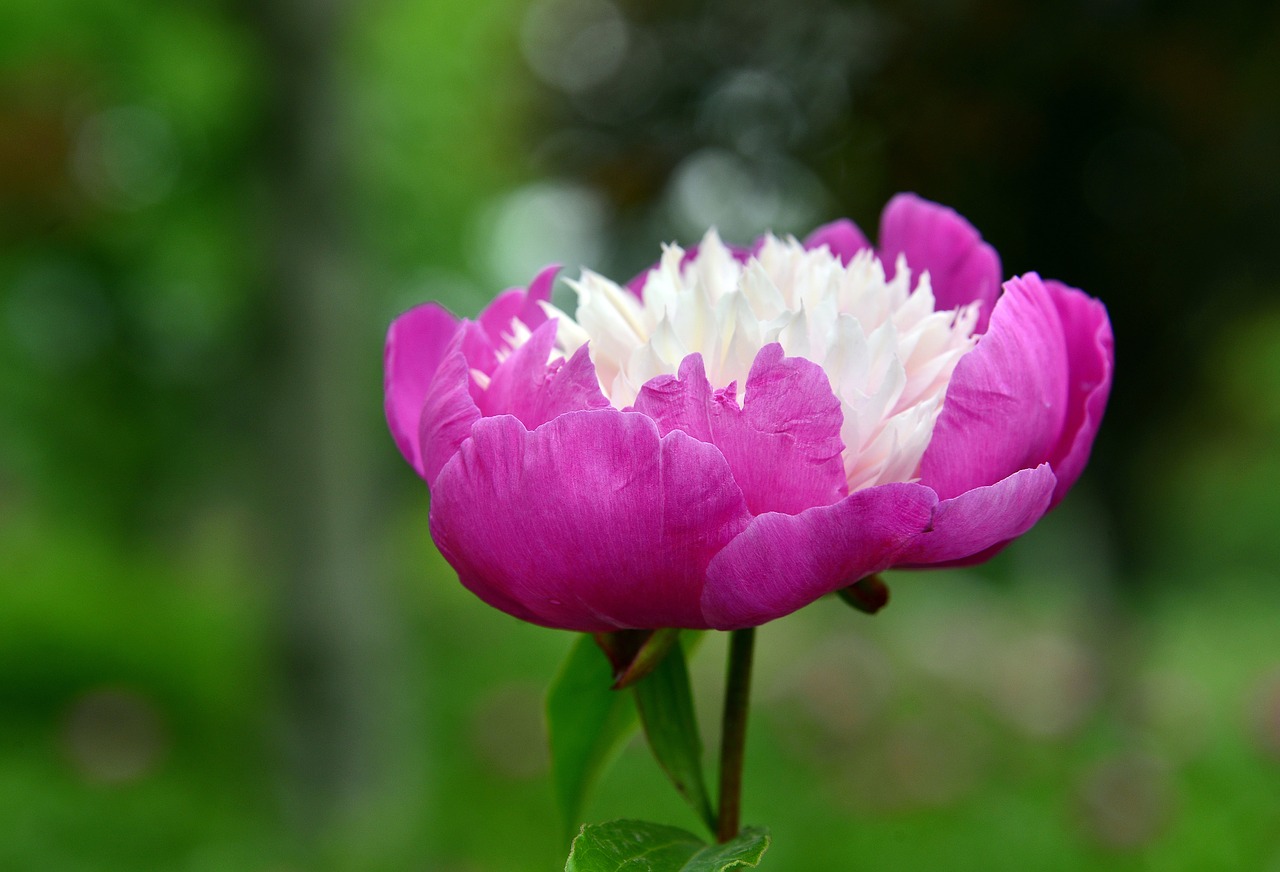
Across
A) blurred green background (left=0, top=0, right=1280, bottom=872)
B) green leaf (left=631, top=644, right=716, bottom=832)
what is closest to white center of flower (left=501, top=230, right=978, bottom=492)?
green leaf (left=631, top=644, right=716, bottom=832)

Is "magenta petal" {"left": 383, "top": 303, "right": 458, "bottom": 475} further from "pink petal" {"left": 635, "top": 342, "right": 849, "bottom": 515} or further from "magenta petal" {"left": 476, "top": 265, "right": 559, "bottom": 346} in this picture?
"pink petal" {"left": 635, "top": 342, "right": 849, "bottom": 515}

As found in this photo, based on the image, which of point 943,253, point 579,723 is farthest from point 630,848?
point 943,253

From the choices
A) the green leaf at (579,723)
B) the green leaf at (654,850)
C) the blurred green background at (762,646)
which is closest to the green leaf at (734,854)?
the green leaf at (654,850)

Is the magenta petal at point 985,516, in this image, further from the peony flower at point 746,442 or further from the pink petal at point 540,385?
the pink petal at point 540,385

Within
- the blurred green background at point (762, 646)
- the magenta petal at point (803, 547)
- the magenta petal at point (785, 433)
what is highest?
the magenta petal at point (785, 433)

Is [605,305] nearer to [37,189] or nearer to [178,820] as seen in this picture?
[178,820]

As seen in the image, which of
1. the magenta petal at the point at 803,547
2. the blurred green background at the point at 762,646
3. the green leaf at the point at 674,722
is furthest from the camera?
the blurred green background at the point at 762,646

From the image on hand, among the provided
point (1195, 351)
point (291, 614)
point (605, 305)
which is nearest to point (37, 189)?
point (291, 614)
